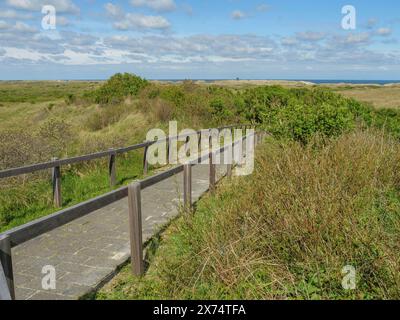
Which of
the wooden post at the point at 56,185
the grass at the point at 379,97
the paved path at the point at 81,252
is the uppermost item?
the grass at the point at 379,97

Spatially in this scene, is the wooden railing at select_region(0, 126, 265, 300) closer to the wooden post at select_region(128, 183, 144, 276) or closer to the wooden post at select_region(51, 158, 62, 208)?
the wooden post at select_region(128, 183, 144, 276)

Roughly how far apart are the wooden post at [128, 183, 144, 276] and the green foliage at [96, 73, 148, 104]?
66.8 ft

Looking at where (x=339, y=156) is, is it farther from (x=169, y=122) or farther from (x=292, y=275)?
(x=169, y=122)

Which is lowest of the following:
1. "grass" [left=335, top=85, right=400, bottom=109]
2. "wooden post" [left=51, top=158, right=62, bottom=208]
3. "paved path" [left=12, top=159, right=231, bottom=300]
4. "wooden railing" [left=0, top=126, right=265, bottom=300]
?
"paved path" [left=12, top=159, right=231, bottom=300]

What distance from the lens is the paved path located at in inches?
159

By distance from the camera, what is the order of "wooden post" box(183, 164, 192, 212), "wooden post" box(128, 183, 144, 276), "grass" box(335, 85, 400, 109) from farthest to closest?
"grass" box(335, 85, 400, 109)
"wooden post" box(183, 164, 192, 212)
"wooden post" box(128, 183, 144, 276)

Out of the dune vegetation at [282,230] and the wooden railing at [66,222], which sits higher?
the wooden railing at [66,222]

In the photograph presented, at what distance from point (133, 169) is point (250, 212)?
258 inches

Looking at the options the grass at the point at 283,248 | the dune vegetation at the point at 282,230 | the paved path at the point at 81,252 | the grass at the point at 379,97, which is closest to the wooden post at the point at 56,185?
the dune vegetation at the point at 282,230

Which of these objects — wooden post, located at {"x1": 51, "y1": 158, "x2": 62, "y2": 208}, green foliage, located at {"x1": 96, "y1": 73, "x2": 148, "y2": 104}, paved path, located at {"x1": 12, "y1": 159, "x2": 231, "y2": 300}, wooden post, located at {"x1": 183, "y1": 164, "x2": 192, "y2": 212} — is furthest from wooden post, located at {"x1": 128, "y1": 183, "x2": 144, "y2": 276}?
green foliage, located at {"x1": 96, "y1": 73, "x2": 148, "y2": 104}

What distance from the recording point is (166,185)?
8.96 m

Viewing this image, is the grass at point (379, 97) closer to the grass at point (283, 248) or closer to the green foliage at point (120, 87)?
the green foliage at point (120, 87)

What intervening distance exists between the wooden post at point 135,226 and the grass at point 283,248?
0.44ft

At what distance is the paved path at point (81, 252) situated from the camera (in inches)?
159
